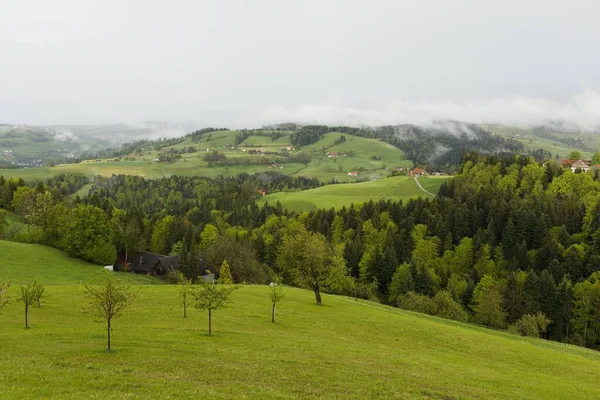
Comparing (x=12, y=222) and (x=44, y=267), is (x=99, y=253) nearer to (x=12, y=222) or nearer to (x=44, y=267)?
(x=44, y=267)

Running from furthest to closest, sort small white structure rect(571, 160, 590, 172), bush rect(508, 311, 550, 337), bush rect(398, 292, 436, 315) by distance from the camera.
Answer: small white structure rect(571, 160, 590, 172) < bush rect(398, 292, 436, 315) < bush rect(508, 311, 550, 337)

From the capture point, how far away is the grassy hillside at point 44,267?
63409 millimetres

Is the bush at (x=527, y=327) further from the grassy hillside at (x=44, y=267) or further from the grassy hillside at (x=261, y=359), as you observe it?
the grassy hillside at (x=44, y=267)

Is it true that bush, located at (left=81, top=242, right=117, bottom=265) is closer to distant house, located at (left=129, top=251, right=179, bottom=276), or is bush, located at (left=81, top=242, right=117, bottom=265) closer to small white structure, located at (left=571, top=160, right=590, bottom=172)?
distant house, located at (left=129, top=251, right=179, bottom=276)

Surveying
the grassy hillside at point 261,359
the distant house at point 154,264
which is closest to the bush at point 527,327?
the grassy hillside at point 261,359

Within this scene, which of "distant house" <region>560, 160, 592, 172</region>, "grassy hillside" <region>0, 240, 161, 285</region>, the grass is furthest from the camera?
"distant house" <region>560, 160, 592, 172</region>

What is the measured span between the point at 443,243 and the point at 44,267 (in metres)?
106

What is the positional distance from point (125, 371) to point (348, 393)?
1283 centimetres

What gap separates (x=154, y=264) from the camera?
105438 mm

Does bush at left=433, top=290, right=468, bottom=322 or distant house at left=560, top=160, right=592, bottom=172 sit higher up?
distant house at left=560, top=160, right=592, bottom=172

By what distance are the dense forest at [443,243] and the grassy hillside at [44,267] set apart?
4.58m

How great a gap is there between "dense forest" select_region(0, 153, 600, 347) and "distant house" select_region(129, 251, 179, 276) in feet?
12.9

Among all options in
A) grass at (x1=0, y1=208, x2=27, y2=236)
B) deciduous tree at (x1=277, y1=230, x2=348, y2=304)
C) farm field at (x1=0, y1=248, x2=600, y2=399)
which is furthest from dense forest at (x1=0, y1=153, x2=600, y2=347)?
farm field at (x1=0, y1=248, x2=600, y2=399)

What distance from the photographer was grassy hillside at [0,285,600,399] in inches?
853
